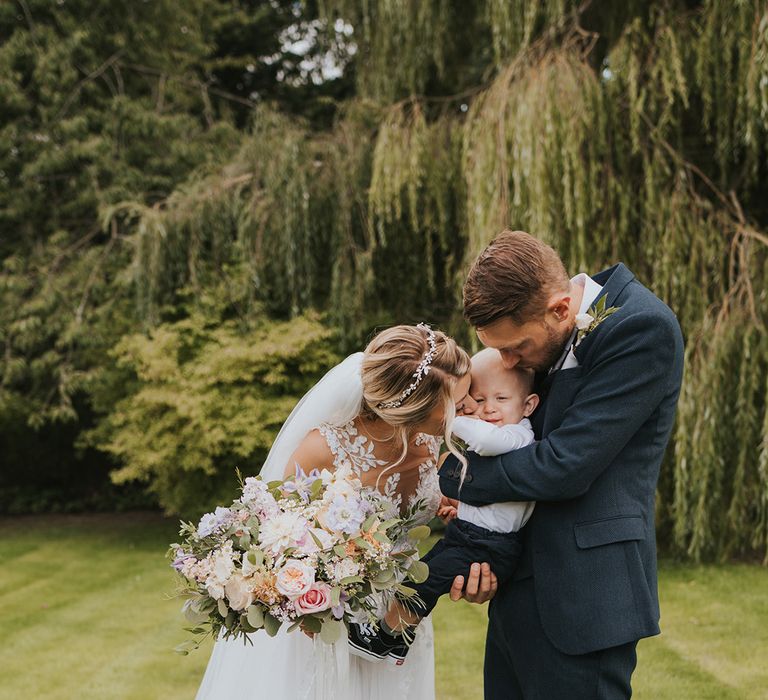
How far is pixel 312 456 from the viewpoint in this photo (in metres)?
2.70

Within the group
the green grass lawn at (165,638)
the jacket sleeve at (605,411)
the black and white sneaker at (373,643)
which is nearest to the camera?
the jacket sleeve at (605,411)

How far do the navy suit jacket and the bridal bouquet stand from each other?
33cm

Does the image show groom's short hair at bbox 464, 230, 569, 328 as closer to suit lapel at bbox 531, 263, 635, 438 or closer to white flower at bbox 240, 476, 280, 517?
suit lapel at bbox 531, 263, 635, 438

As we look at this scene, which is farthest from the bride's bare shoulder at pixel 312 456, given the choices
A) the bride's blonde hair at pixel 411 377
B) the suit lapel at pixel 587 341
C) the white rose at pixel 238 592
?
the suit lapel at pixel 587 341

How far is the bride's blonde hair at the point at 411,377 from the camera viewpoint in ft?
8.10

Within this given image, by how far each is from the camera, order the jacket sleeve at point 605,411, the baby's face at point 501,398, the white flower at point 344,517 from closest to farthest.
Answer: the jacket sleeve at point 605,411 → the white flower at point 344,517 → the baby's face at point 501,398

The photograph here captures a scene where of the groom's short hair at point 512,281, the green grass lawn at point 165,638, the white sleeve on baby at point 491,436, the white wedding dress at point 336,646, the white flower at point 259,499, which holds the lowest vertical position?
the green grass lawn at point 165,638

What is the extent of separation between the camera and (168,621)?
630 centimetres

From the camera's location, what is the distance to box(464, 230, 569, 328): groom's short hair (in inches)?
84.2

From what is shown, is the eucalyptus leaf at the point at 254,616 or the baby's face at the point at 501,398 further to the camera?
the baby's face at the point at 501,398

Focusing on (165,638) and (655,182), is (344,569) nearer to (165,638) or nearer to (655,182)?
(165,638)

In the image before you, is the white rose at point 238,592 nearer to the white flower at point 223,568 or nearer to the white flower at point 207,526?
the white flower at point 223,568

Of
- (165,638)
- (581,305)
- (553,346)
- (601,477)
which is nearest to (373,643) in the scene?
(601,477)

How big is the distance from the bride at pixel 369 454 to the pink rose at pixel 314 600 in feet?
1.73
